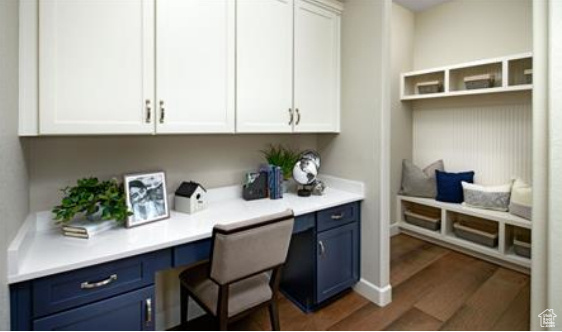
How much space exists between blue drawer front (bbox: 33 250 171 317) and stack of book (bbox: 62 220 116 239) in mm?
266

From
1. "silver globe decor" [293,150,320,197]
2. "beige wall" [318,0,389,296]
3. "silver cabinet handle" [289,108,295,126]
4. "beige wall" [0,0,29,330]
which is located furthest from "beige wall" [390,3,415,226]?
"beige wall" [0,0,29,330]

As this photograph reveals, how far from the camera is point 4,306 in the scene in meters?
0.96

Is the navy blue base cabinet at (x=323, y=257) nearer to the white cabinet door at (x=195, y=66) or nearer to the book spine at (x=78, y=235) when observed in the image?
the white cabinet door at (x=195, y=66)

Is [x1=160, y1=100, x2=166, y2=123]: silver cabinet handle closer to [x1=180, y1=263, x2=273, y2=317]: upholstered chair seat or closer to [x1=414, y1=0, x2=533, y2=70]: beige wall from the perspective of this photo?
[x1=180, y1=263, x2=273, y2=317]: upholstered chair seat

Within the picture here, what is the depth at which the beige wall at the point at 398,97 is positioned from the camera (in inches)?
130

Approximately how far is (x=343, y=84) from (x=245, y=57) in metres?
0.89

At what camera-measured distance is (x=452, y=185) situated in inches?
120

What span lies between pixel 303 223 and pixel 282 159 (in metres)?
0.60

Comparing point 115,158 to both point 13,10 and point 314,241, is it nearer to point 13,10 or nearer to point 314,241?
point 13,10

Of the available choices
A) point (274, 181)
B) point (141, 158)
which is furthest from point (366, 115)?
point (141, 158)

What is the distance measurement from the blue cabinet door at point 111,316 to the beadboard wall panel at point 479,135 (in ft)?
10.8

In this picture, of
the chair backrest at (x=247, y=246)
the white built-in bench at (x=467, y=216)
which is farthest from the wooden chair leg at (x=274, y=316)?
the white built-in bench at (x=467, y=216)

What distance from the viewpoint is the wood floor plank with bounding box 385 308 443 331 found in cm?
184

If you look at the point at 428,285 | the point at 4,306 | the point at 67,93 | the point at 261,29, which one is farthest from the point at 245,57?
the point at 428,285
